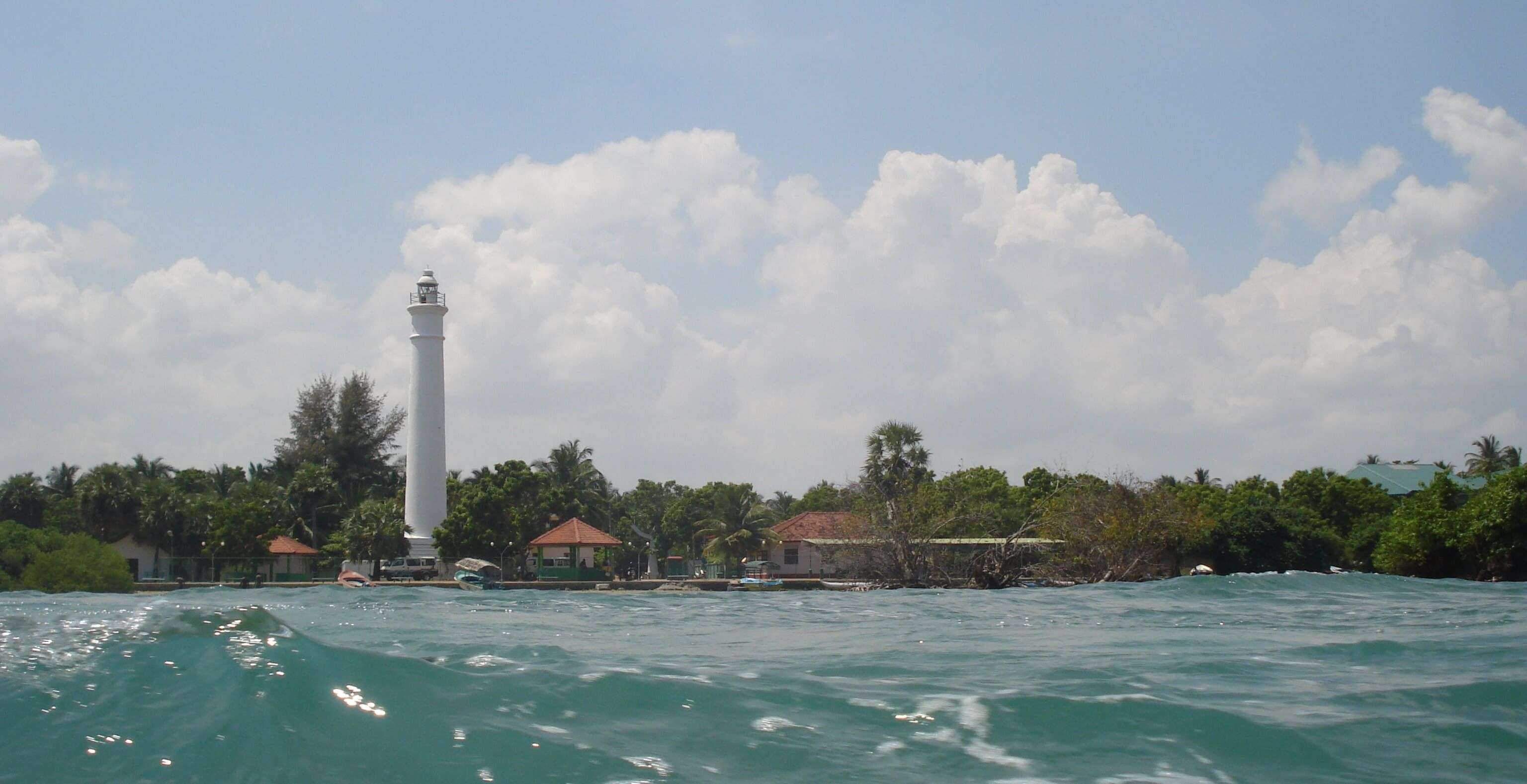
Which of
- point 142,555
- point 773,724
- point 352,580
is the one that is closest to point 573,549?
point 352,580

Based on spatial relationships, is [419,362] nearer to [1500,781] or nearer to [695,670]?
[695,670]

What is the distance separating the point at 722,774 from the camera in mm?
5000

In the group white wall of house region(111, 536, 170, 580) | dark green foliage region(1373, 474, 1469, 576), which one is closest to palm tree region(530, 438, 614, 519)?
white wall of house region(111, 536, 170, 580)

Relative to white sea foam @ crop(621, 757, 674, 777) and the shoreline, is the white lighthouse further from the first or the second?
white sea foam @ crop(621, 757, 674, 777)

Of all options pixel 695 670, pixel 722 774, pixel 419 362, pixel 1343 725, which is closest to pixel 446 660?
pixel 695 670

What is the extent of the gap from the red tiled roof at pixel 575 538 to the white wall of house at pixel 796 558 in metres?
8.90

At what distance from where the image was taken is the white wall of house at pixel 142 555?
48094 mm

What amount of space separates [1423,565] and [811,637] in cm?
2917

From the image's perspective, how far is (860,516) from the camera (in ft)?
122

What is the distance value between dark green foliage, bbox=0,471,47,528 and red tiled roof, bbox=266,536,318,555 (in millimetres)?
12666

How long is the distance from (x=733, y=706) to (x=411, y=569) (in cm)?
4389

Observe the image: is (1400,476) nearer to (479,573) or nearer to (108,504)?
(479,573)

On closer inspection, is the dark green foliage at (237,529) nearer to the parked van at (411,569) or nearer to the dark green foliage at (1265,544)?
the parked van at (411,569)

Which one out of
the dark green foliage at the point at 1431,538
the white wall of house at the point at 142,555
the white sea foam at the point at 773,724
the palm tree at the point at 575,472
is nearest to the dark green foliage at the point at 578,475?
the palm tree at the point at 575,472
